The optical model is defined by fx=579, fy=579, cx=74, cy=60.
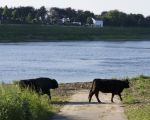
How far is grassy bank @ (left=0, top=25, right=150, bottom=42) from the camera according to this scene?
327 ft

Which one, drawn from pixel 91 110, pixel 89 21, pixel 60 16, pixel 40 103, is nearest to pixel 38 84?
pixel 91 110

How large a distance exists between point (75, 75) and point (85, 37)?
71.6 metres

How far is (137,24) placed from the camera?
481 ft

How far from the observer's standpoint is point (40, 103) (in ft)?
54.7

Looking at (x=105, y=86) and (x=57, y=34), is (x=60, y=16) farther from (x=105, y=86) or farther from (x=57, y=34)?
(x=105, y=86)

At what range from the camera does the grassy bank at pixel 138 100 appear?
16312mm

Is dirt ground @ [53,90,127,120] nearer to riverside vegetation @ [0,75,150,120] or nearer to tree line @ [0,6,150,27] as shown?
riverside vegetation @ [0,75,150,120]

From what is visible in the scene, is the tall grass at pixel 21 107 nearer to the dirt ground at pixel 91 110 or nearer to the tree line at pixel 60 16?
the dirt ground at pixel 91 110

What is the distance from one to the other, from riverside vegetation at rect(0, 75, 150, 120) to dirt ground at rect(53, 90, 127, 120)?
0.25 meters

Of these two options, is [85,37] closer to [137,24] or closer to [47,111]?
[137,24]

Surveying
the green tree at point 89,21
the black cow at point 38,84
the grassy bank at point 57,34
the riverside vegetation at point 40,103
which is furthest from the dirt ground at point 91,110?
the green tree at point 89,21

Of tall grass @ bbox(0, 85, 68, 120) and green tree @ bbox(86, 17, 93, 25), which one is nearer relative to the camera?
tall grass @ bbox(0, 85, 68, 120)

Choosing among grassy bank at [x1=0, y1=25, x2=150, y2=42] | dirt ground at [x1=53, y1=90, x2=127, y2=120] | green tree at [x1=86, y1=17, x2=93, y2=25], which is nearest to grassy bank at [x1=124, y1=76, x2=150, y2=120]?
dirt ground at [x1=53, y1=90, x2=127, y2=120]

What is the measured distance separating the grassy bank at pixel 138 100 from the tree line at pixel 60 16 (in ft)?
355
